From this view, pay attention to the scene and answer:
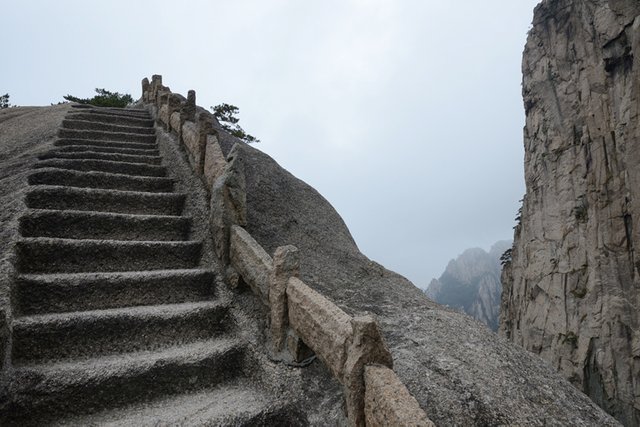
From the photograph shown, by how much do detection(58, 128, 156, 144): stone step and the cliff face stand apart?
26266 millimetres

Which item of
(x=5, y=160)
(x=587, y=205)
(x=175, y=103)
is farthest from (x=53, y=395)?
(x=587, y=205)

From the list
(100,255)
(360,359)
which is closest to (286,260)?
(360,359)

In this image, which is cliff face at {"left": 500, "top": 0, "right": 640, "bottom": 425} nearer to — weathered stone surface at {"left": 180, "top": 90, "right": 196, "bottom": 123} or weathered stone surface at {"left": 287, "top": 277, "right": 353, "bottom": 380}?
weathered stone surface at {"left": 180, "top": 90, "right": 196, "bottom": 123}

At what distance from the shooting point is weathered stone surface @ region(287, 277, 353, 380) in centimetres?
247

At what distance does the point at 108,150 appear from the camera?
23.2 ft

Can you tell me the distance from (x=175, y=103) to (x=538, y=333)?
3066cm

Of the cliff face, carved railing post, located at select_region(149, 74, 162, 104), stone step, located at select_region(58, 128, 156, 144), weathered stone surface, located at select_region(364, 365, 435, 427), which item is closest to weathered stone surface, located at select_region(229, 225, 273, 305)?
weathered stone surface, located at select_region(364, 365, 435, 427)

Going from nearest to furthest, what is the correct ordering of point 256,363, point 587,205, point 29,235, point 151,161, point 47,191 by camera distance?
point 256,363
point 29,235
point 47,191
point 151,161
point 587,205

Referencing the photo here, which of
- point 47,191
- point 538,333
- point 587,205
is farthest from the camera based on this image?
point 538,333

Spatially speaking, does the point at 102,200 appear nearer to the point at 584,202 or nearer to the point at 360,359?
the point at 360,359

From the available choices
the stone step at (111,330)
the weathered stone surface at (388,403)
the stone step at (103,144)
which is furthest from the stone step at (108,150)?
the weathered stone surface at (388,403)

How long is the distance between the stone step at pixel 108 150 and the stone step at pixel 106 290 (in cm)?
385

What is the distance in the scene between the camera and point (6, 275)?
315cm

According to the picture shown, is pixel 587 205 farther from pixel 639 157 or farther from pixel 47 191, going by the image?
pixel 47 191
